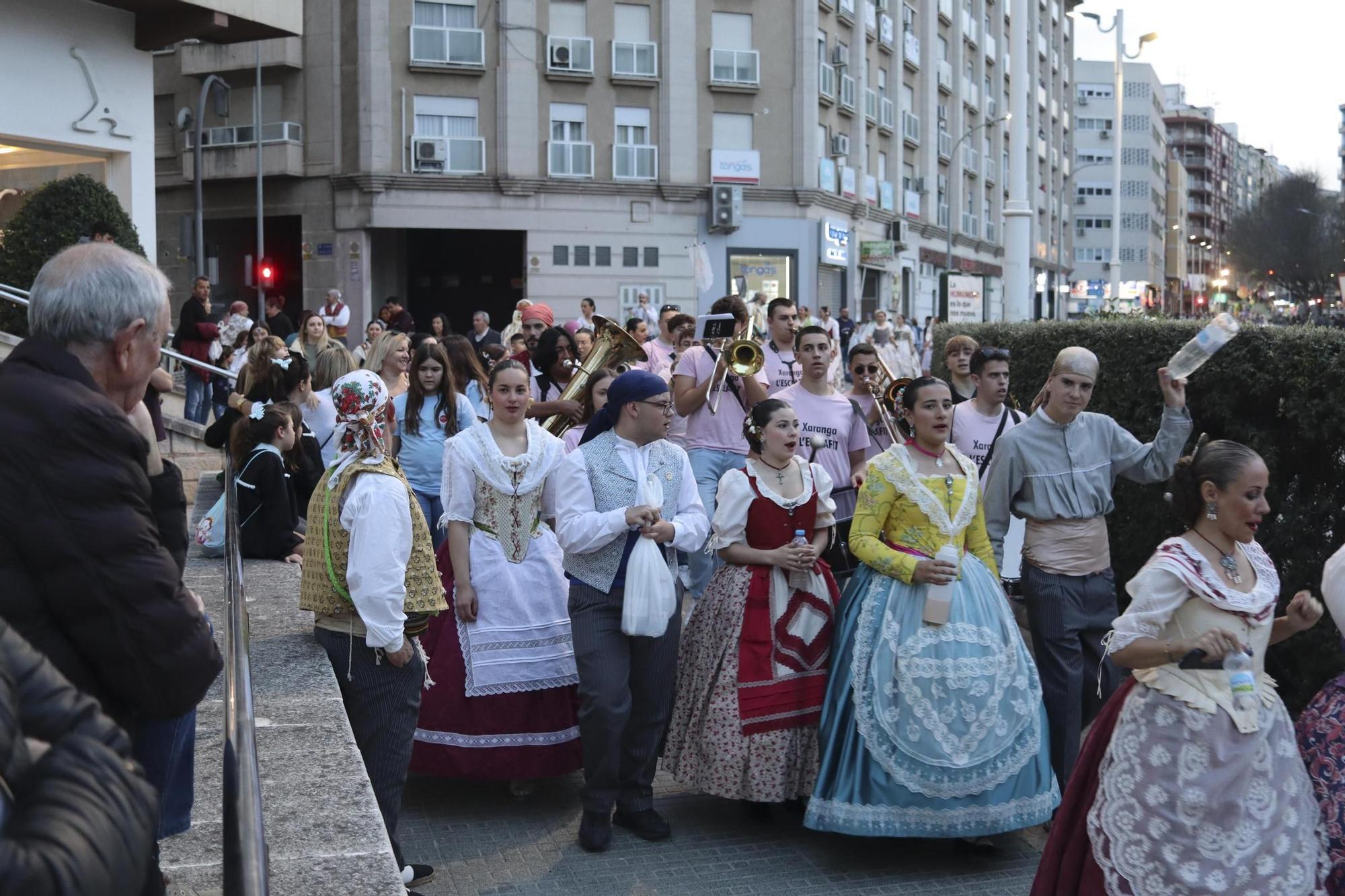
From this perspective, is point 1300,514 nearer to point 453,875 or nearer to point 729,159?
point 453,875

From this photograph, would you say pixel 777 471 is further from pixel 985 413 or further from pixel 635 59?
pixel 635 59

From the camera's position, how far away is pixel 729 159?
3716 centimetres

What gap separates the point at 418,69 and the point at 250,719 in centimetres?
3346

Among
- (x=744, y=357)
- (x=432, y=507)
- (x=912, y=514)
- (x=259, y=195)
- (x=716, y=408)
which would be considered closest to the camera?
(x=912, y=514)

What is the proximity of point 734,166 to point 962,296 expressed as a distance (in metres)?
13.9

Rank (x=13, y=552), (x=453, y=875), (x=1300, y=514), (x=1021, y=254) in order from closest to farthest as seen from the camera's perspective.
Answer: (x=13, y=552) → (x=453, y=875) → (x=1300, y=514) → (x=1021, y=254)

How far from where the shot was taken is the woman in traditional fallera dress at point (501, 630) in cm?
633

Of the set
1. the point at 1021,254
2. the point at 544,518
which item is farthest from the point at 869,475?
the point at 1021,254

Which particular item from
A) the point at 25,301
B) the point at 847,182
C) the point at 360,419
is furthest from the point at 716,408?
the point at 847,182

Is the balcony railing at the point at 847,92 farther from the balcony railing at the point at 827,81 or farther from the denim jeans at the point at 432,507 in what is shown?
the denim jeans at the point at 432,507

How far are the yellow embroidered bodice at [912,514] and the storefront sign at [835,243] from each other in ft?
112

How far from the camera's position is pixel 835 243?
40.3 metres

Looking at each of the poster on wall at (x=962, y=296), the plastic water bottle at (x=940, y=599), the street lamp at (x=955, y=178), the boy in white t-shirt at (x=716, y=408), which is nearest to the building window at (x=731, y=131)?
the street lamp at (x=955, y=178)

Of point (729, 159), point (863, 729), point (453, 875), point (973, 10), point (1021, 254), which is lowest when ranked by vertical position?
point (453, 875)
